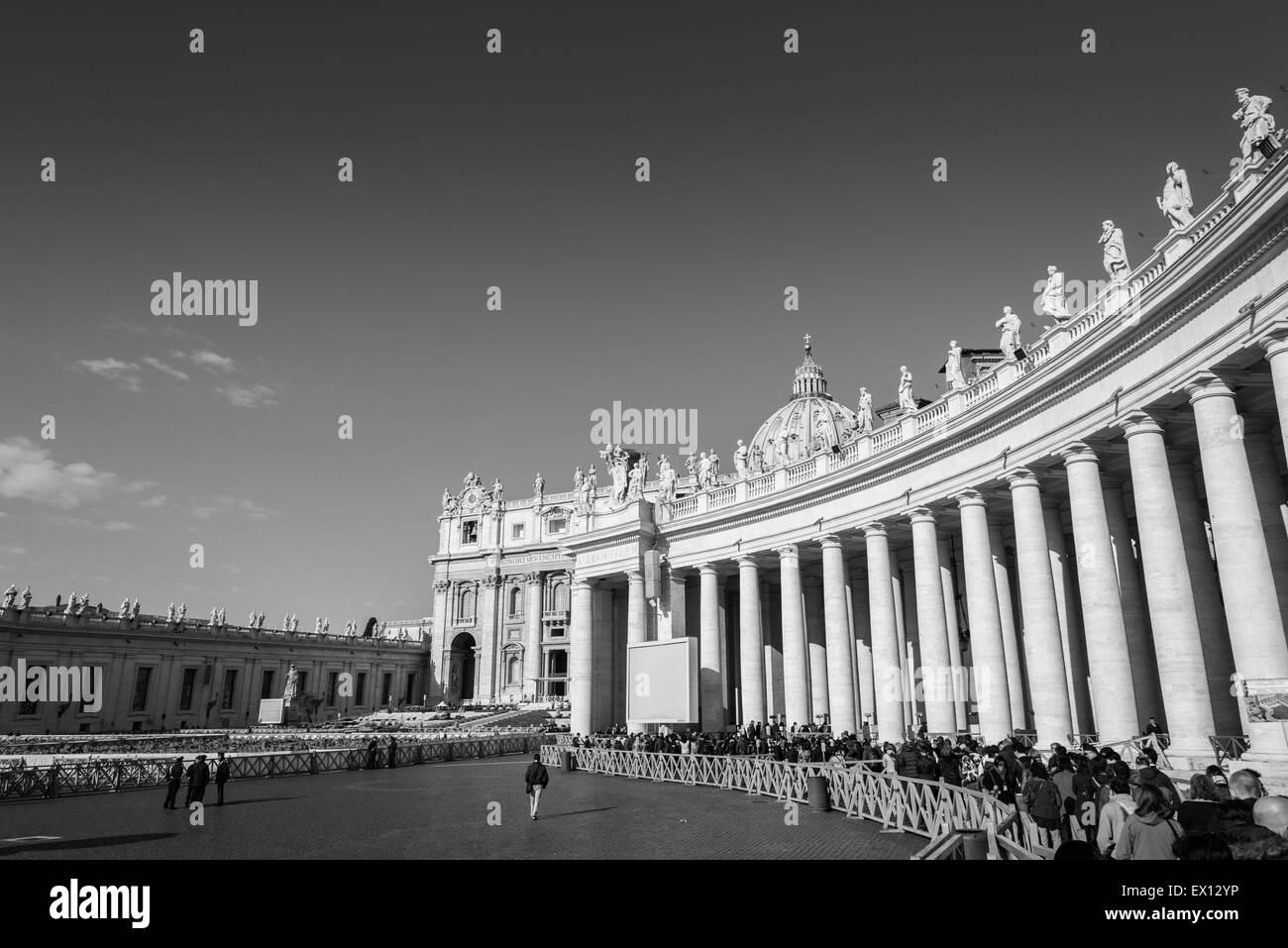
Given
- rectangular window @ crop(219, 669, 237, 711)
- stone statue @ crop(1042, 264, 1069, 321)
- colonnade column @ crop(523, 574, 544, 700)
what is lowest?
rectangular window @ crop(219, 669, 237, 711)

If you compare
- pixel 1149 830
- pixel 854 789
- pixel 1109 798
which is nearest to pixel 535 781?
pixel 854 789

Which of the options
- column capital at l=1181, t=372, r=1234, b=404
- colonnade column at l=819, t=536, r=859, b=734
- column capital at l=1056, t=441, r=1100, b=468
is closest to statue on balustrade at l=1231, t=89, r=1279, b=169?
column capital at l=1181, t=372, r=1234, b=404

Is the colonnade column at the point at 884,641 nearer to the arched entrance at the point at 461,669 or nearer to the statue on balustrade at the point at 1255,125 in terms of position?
the statue on balustrade at the point at 1255,125

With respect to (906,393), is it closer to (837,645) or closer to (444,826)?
(837,645)

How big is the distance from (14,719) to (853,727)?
6392 centimetres

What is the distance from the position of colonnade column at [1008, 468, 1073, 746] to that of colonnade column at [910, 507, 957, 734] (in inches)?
143

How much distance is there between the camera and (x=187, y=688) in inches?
2830

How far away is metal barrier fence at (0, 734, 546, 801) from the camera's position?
24969 millimetres

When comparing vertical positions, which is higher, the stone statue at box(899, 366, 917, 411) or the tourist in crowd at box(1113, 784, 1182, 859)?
the stone statue at box(899, 366, 917, 411)

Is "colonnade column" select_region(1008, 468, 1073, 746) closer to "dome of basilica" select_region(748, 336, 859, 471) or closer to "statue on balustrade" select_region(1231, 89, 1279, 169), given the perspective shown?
"statue on balustrade" select_region(1231, 89, 1279, 169)

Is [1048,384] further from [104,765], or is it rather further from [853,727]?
[104,765]

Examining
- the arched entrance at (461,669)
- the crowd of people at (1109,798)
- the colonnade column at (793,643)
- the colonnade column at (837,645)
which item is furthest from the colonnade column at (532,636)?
the crowd of people at (1109,798)

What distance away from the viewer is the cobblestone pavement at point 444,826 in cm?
1443
